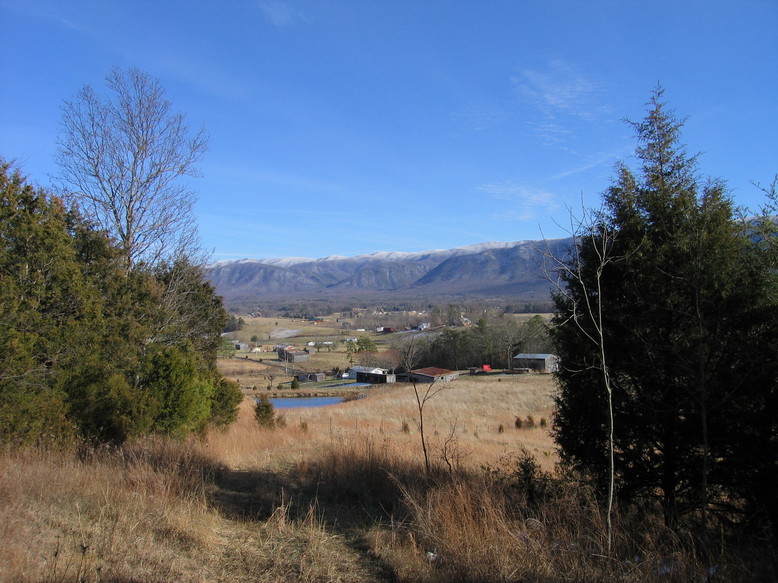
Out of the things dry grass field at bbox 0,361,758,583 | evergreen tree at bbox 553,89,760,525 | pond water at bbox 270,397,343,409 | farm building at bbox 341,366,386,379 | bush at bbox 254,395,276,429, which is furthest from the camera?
farm building at bbox 341,366,386,379

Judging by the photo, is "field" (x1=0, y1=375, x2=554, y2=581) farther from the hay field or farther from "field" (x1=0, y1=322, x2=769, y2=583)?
the hay field

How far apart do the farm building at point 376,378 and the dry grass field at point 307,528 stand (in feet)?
184

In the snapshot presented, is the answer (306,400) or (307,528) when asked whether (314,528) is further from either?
(306,400)

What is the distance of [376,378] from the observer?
212 feet

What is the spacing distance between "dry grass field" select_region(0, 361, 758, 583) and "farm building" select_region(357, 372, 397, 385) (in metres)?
56.1

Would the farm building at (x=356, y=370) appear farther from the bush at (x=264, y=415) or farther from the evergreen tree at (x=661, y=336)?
the evergreen tree at (x=661, y=336)

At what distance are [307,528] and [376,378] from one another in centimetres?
6028

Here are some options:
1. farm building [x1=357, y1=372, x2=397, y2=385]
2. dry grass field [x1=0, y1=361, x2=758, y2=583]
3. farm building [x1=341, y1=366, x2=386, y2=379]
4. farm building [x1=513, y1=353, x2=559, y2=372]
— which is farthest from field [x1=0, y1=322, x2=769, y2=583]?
farm building [x1=341, y1=366, x2=386, y2=379]

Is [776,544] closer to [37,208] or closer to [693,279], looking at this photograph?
[693,279]

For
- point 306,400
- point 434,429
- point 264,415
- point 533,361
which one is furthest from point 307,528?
point 533,361

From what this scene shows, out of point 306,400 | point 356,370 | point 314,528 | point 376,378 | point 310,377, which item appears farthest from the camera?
point 310,377

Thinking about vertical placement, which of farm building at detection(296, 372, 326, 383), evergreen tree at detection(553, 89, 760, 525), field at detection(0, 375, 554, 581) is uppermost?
evergreen tree at detection(553, 89, 760, 525)

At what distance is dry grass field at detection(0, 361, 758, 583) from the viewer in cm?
386

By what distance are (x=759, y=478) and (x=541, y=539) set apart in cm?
272
